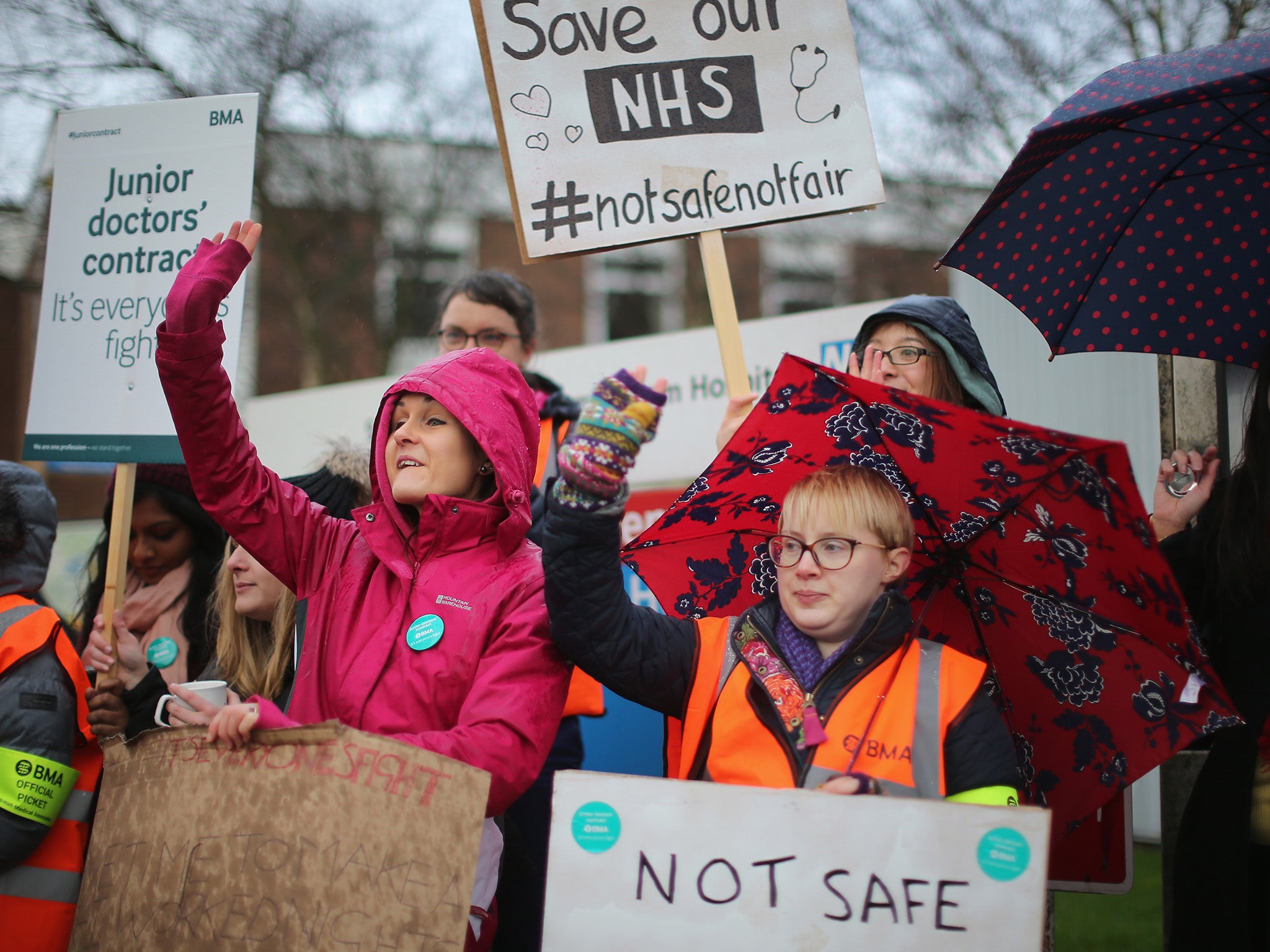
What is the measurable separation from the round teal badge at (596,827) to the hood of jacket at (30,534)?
185cm

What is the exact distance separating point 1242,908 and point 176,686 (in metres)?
2.33

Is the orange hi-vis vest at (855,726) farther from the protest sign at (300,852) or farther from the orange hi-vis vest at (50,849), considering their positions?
the orange hi-vis vest at (50,849)

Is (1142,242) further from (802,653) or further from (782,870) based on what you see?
(782,870)

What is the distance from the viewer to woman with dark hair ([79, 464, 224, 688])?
368 centimetres

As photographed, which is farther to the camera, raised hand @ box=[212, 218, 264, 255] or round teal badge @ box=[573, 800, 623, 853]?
raised hand @ box=[212, 218, 264, 255]

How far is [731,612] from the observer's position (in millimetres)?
2592

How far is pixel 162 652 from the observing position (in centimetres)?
357

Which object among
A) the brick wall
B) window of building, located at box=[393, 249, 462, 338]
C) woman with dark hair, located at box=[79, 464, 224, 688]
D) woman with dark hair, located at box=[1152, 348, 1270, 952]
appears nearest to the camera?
woman with dark hair, located at box=[1152, 348, 1270, 952]

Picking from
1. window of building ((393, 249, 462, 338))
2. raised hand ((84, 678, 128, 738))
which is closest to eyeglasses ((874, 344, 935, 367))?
raised hand ((84, 678, 128, 738))

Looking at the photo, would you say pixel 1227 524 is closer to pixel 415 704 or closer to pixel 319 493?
pixel 415 704

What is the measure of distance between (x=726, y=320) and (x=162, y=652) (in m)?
2.09

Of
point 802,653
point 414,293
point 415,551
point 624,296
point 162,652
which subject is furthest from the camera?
point 624,296

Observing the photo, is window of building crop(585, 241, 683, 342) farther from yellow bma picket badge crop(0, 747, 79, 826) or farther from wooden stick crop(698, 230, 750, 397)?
yellow bma picket badge crop(0, 747, 79, 826)

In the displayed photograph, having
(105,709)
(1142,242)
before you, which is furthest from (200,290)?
(1142,242)
